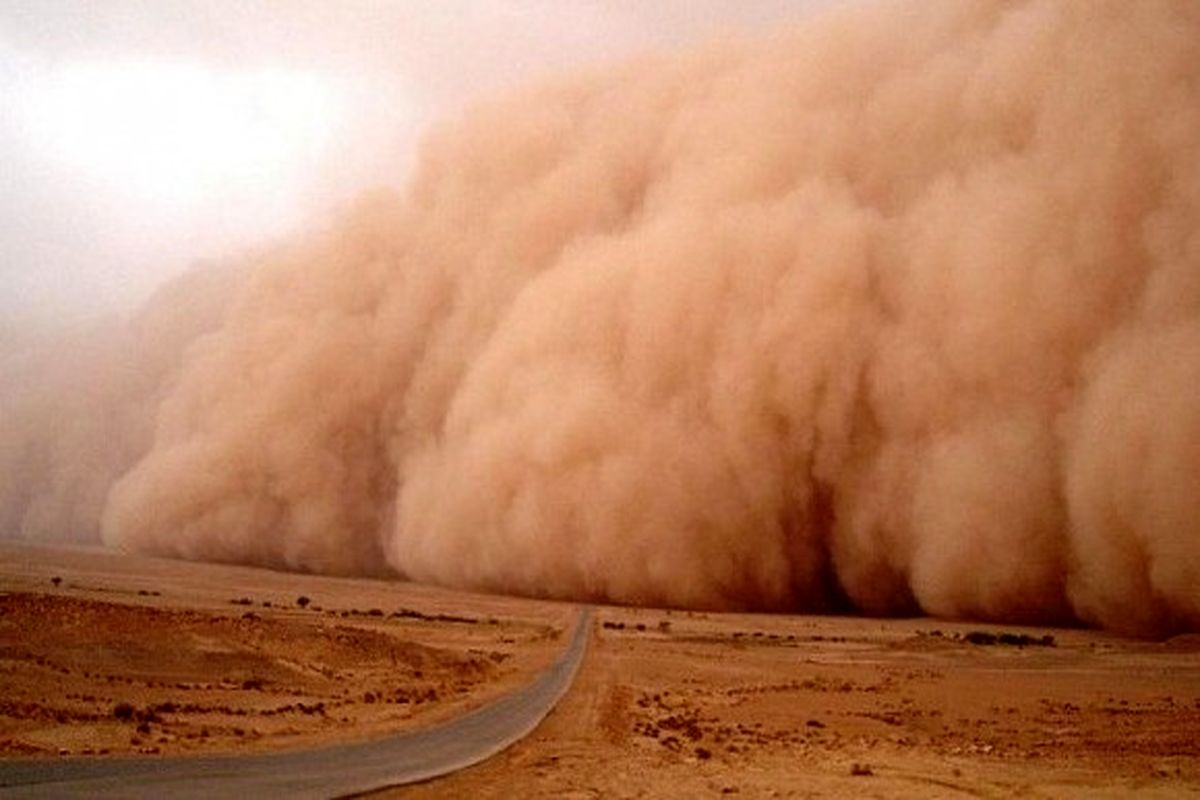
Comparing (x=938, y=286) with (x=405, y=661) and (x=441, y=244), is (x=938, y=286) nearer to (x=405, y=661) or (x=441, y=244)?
(x=405, y=661)

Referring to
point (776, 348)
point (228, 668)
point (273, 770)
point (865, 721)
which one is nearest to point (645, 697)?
point (865, 721)

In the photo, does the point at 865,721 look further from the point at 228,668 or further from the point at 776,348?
the point at 776,348

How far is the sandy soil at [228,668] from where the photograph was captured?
29.0ft

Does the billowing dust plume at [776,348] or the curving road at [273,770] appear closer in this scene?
the curving road at [273,770]

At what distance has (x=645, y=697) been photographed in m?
12.8

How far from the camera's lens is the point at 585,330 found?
34406 mm

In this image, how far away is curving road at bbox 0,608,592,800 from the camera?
6.49 meters

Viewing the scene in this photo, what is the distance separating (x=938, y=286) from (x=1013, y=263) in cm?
278

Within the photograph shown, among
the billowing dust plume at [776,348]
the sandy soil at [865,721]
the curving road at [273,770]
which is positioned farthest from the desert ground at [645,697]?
the billowing dust plume at [776,348]

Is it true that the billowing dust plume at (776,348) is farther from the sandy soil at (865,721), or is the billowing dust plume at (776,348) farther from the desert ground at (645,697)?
the sandy soil at (865,721)

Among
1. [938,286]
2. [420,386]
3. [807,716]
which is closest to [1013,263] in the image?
[938,286]

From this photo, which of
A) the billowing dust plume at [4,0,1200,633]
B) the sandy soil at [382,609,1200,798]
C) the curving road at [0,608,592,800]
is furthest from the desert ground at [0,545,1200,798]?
the billowing dust plume at [4,0,1200,633]

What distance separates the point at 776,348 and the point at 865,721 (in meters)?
19.7

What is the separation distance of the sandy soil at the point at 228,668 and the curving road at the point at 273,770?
0.47 m
